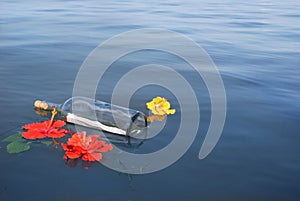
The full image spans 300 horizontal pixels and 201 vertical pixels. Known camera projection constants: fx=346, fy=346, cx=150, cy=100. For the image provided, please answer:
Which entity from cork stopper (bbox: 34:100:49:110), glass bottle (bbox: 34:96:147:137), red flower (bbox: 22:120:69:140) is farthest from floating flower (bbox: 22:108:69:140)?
cork stopper (bbox: 34:100:49:110)

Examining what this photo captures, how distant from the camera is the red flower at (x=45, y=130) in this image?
110 inches

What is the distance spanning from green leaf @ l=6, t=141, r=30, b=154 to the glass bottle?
46 centimetres

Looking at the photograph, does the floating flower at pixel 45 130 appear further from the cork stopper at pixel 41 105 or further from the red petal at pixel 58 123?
the cork stopper at pixel 41 105

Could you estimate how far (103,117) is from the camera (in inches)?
118

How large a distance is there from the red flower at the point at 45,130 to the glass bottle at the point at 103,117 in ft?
0.37

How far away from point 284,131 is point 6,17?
746 centimetres

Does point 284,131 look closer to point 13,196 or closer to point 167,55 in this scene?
point 13,196

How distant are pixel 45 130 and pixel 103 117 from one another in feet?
1.61

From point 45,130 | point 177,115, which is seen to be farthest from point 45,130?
point 177,115

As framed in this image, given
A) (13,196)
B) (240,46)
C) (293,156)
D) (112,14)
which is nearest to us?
(13,196)

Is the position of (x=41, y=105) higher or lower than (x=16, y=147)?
higher

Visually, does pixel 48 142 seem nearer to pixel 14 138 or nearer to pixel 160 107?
pixel 14 138

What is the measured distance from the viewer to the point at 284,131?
3.12m

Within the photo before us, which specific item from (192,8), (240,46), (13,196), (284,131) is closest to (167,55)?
(240,46)
